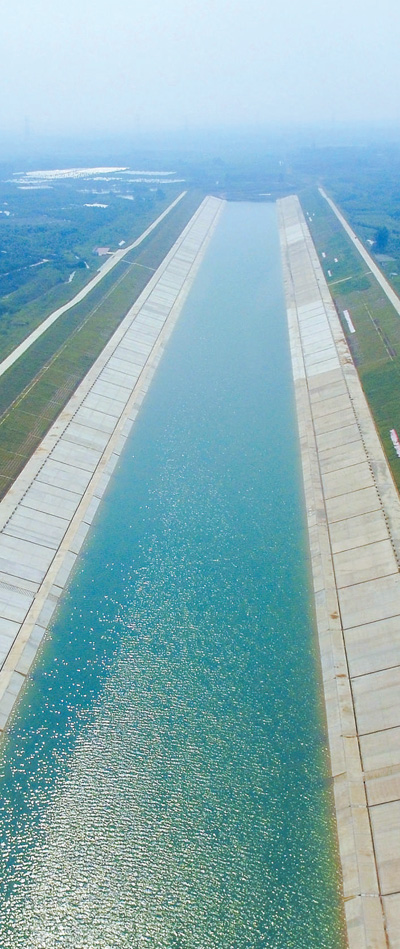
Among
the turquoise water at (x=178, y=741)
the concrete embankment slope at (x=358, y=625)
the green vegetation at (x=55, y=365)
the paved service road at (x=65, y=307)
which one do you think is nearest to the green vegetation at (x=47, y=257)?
the paved service road at (x=65, y=307)

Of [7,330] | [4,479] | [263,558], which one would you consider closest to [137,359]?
[7,330]

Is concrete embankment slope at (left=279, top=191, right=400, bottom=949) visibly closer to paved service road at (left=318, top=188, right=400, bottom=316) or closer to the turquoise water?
the turquoise water

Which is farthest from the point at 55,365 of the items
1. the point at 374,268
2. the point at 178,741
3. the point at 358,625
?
the point at 374,268

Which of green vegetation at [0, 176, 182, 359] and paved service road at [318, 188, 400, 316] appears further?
paved service road at [318, 188, 400, 316]

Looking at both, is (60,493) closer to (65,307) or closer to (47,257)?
(65,307)

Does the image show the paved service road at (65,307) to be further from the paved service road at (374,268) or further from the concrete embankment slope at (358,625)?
the paved service road at (374,268)

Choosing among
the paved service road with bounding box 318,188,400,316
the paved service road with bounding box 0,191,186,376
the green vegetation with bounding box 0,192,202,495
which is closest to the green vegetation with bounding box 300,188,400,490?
the paved service road with bounding box 318,188,400,316

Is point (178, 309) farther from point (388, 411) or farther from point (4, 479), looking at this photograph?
point (4, 479)
